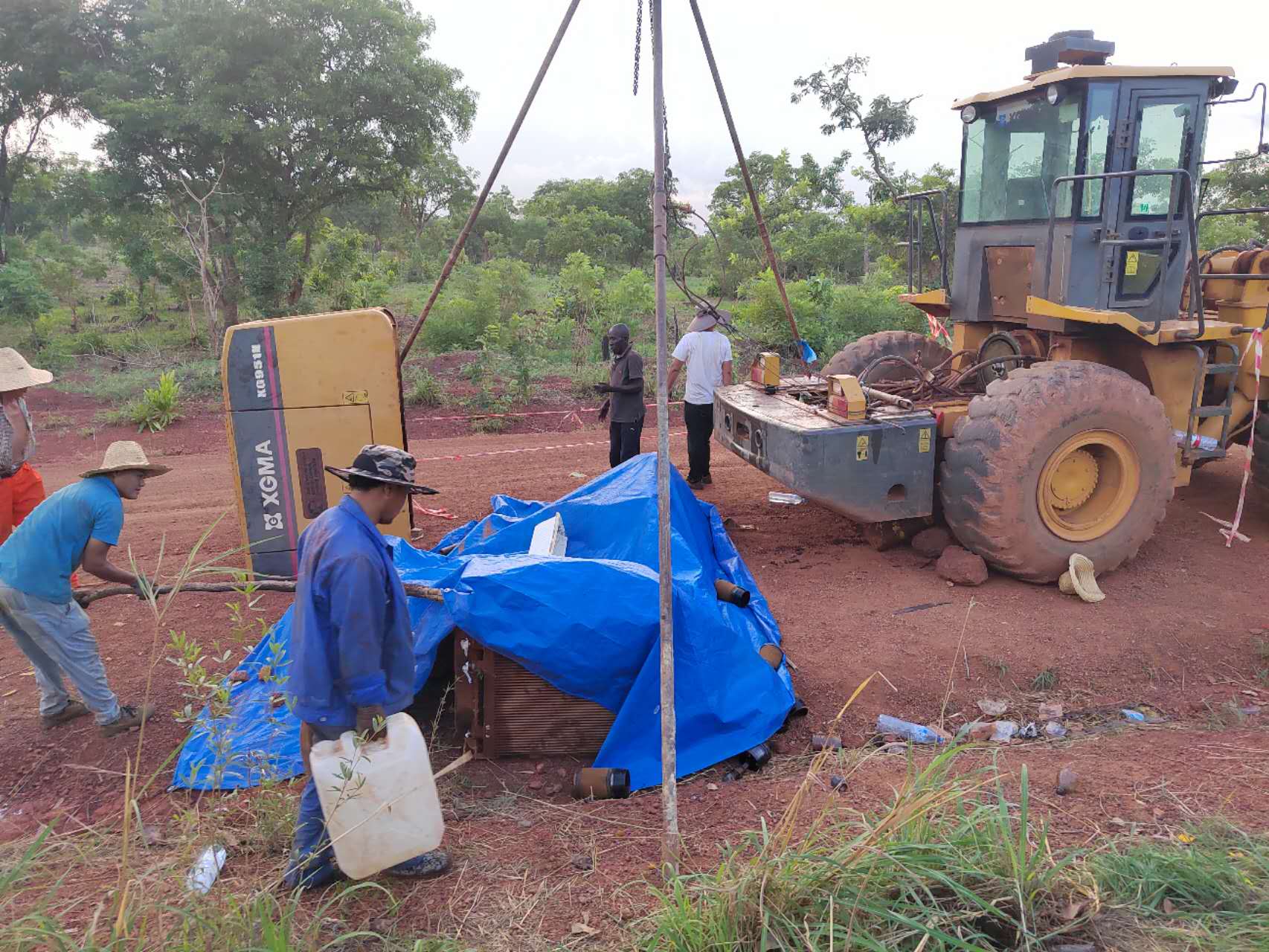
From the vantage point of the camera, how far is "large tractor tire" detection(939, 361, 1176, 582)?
523cm

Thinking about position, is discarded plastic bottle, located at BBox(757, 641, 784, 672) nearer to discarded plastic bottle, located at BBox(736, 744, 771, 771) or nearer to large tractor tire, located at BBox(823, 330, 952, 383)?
discarded plastic bottle, located at BBox(736, 744, 771, 771)

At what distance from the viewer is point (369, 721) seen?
2959 millimetres

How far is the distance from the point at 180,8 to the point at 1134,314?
1510 cm

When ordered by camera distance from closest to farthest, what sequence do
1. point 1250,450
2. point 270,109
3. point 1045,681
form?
point 1045,681 → point 1250,450 → point 270,109

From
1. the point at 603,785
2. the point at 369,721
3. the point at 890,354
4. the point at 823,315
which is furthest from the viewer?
the point at 823,315

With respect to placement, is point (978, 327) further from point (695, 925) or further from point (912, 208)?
point (695, 925)

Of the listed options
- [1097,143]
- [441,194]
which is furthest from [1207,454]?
[441,194]

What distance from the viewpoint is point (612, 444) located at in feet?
23.8

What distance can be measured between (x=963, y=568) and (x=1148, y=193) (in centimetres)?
272

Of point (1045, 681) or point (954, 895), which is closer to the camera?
point (954, 895)

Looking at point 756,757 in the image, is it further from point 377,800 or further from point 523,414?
point 523,414

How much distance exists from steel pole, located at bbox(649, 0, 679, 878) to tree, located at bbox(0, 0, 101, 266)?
55.9 feet

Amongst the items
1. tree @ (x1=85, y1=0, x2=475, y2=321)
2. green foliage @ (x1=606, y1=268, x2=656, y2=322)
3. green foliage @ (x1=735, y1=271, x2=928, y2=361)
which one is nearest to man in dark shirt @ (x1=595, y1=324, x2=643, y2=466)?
green foliage @ (x1=735, y1=271, x2=928, y2=361)

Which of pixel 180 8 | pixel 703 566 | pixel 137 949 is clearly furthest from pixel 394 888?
pixel 180 8
